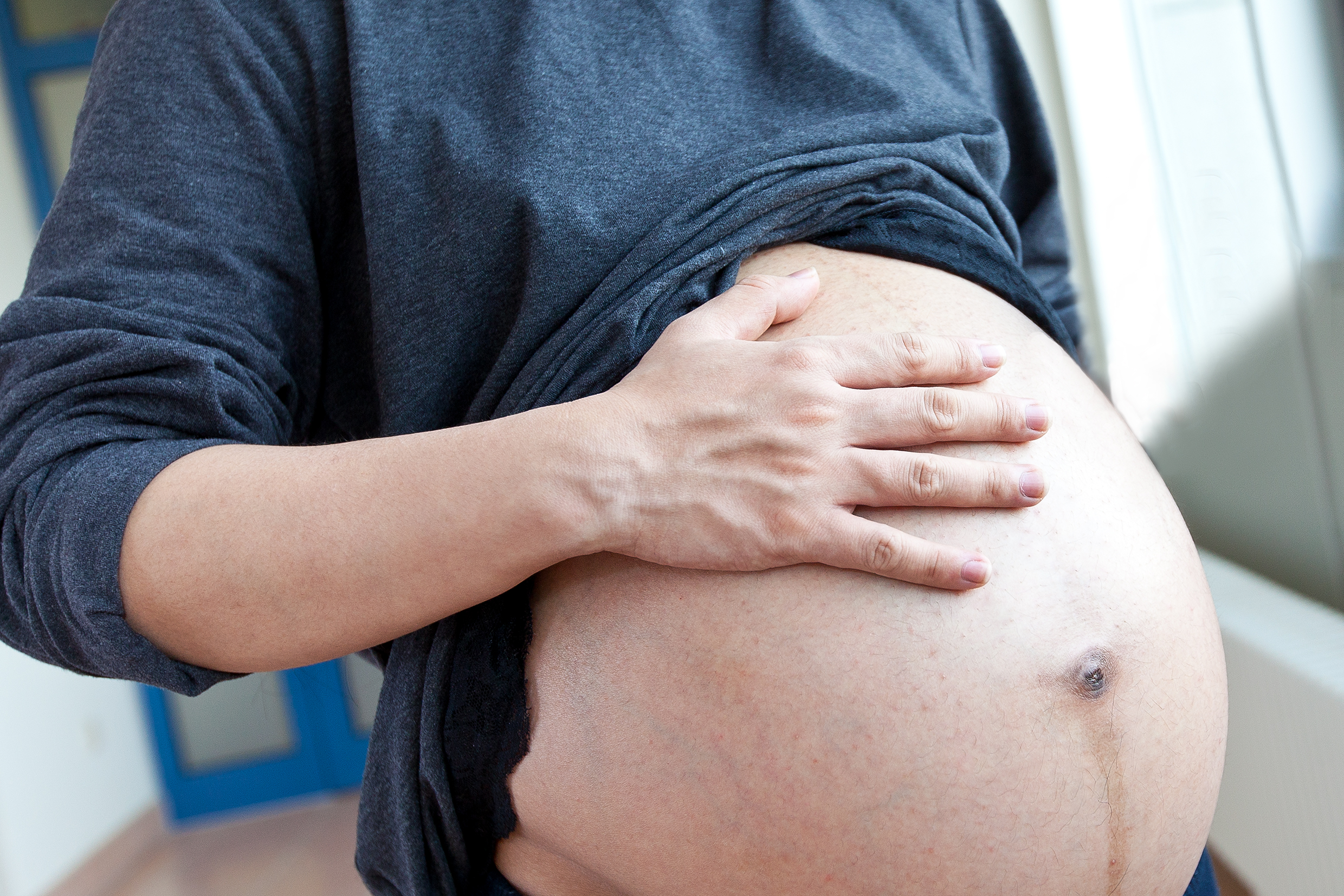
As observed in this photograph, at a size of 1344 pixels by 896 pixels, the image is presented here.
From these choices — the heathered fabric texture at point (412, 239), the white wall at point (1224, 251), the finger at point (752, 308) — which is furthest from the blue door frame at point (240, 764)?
the finger at point (752, 308)

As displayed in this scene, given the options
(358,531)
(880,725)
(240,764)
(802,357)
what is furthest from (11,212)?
(880,725)

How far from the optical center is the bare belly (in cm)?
56

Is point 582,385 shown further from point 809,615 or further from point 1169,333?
point 1169,333

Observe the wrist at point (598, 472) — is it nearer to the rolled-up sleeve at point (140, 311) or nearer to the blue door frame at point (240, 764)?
the rolled-up sleeve at point (140, 311)

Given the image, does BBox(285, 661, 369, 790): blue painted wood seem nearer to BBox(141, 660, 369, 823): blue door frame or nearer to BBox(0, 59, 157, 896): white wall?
BBox(141, 660, 369, 823): blue door frame

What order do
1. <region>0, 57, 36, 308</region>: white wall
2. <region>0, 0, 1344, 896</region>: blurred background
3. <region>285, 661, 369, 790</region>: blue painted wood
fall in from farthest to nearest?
<region>285, 661, 369, 790</region>: blue painted wood → <region>0, 57, 36, 308</region>: white wall → <region>0, 0, 1344, 896</region>: blurred background

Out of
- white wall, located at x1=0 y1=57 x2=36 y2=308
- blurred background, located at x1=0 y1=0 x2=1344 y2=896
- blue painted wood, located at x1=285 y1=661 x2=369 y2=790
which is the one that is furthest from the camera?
blue painted wood, located at x1=285 y1=661 x2=369 y2=790

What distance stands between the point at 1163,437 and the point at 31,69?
169 inches

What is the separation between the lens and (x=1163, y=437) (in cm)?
226

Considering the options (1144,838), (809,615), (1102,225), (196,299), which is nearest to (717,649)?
→ (809,615)

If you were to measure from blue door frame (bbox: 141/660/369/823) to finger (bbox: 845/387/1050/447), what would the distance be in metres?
3.57

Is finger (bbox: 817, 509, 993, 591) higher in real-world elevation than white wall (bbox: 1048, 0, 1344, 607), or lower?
higher

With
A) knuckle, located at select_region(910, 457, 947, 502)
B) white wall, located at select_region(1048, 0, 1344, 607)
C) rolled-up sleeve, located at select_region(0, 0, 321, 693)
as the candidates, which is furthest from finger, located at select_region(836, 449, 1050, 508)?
white wall, located at select_region(1048, 0, 1344, 607)

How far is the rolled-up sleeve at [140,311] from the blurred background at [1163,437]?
0.32 meters
